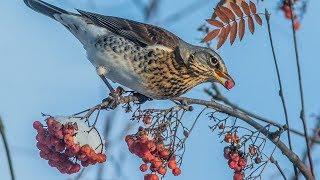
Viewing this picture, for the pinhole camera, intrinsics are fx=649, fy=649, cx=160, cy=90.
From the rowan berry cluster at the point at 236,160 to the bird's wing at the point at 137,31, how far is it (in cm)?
172

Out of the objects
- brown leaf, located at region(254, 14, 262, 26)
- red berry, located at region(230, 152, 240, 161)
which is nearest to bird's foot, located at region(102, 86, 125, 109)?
red berry, located at region(230, 152, 240, 161)

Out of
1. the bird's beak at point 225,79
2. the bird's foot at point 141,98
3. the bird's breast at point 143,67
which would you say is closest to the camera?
the bird's foot at point 141,98

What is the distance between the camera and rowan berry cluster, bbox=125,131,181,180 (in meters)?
4.11

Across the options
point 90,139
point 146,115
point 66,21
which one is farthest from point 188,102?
point 66,21

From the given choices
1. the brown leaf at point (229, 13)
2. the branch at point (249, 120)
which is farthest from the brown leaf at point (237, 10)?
the branch at point (249, 120)

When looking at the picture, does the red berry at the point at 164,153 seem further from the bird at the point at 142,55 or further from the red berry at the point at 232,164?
the bird at the point at 142,55

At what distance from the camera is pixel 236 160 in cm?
402

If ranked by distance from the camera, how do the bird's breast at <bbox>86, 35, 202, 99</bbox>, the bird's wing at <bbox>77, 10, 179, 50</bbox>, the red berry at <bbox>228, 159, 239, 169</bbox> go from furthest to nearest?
the bird's wing at <bbox>77, 10, 179, 50</bbox>
the bird's breast at <bbox>86, 35, 202, 99</bbox>
the red berry at <bbox>228, 159, 239, 169</bbox>

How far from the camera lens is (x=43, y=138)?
13.2 feet

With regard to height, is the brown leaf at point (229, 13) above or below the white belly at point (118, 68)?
below

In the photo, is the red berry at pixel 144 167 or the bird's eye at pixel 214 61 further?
the bird's eye at pixel 214 61

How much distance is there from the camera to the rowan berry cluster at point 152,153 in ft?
13.5

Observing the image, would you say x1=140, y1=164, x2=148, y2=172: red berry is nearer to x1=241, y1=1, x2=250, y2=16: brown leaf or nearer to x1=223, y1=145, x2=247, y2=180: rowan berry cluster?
x1=223, y1=145, x2=247, y2=180: rowan berry cluster

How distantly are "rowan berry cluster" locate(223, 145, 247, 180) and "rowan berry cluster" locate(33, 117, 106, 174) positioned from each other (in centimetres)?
79
